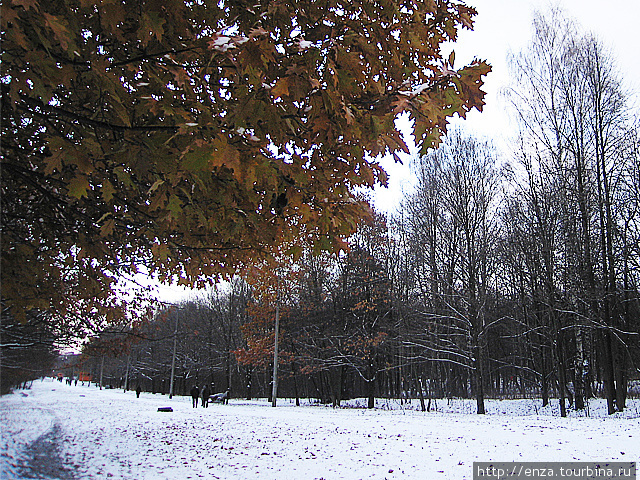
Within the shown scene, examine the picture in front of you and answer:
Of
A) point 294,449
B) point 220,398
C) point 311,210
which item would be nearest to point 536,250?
point 294,449

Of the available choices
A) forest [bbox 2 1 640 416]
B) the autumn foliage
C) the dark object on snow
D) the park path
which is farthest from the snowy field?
the dark object on snow

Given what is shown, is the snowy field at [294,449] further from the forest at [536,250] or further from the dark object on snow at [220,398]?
the dark object on snow at [220,398]

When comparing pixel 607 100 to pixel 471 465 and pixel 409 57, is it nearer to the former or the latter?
pixel 471 465

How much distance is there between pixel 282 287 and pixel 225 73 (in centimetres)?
1990

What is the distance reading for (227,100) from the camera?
239 cm

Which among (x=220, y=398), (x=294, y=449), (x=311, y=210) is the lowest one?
(x=220, y=398)

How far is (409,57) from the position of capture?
275 cm

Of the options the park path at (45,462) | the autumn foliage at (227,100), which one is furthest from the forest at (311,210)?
the park path at (45,462)

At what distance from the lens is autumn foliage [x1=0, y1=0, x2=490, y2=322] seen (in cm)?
191

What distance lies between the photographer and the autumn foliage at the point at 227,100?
6.26 ft

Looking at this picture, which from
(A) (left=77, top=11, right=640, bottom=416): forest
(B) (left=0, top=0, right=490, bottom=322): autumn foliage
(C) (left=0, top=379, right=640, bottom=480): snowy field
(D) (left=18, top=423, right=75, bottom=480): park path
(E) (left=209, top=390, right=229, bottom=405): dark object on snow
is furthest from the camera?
(E) (left=209, top=390, right=229, bottom=405): dark object on snow

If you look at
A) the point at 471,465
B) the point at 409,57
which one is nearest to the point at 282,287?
the point at 471,465

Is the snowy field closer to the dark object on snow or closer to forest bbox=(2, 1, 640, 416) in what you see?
forest bbox=(2, 1, 640, 416)

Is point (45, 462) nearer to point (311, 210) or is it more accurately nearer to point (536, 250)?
point (311, 210)
